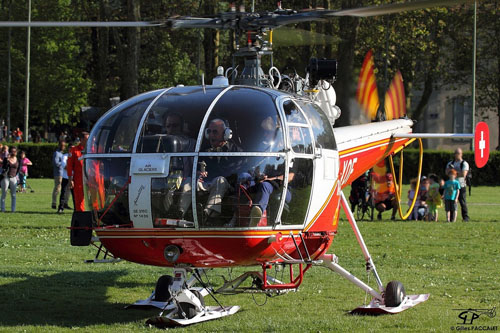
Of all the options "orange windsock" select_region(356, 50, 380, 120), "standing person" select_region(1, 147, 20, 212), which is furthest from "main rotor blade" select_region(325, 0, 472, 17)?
"standing person" select_region(1, 147, 20, 212)

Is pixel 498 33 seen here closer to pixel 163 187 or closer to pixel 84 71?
pixel 84 71

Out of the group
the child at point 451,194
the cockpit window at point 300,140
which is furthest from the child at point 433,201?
the cockpit window at point 300,140

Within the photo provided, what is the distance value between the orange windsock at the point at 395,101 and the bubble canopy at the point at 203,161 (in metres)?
5.43

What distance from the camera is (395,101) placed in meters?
14.7

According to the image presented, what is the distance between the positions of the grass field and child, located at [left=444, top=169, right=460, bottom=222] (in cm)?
331

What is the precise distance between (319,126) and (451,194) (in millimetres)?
15117

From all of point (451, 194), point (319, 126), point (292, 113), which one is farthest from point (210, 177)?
point (451, 194)

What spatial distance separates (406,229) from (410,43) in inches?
1465

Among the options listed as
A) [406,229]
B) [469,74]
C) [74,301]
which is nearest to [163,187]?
[74,301]

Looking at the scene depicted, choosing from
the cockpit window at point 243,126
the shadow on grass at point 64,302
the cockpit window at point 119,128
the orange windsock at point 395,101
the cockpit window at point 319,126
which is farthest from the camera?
the orange windsock at point 395,101

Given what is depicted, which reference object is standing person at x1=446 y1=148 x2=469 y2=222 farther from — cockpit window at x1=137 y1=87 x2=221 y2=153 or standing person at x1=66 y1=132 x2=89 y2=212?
cockpit window at x1=137 y1=87 x2=221 y2=153

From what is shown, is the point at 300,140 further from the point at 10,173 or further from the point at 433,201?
the point at 10,173

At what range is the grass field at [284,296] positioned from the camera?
31.7ft

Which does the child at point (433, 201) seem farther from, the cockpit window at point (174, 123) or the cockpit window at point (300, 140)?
the cockpit window at point (174, 123)
